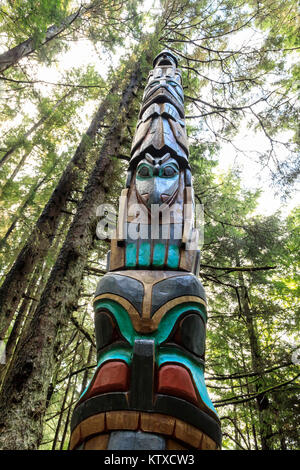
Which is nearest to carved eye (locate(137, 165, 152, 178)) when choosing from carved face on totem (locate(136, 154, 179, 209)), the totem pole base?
carved face on totem (locate(136, 154, 179, 209))

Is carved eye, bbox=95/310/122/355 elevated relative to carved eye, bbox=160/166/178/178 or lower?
lower

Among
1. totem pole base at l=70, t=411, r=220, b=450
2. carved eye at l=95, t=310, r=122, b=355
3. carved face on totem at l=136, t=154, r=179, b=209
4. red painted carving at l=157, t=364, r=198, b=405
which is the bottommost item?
totem pole base at l=70, t=411, r=220, b=450

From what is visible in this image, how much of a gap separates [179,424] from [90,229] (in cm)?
317

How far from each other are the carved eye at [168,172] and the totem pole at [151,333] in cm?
1

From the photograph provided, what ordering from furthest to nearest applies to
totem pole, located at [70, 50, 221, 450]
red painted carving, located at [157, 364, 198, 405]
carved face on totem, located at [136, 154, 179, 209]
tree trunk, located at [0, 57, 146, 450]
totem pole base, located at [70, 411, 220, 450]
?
carved face on totem, located at [136, 154, 179, 209] → tree trunk, located at [0, 57, 146, 450] → red painted carving, located at [157, 364, 198, 405] → totem pole, located at [70, 50, 221, 450] → totem pole base, located at [70, 411, 220, 450]

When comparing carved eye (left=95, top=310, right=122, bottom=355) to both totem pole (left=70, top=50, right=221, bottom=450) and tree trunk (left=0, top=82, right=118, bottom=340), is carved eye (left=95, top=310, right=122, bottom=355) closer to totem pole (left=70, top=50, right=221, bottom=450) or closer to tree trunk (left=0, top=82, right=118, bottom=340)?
totem pole (left=70, top=50, right=221, bottom=450)

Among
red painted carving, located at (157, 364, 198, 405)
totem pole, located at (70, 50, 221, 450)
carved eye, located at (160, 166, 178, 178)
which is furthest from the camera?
carved eye, located at (160, 166, 178, 178)

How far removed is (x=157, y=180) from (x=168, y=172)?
0.73 ft

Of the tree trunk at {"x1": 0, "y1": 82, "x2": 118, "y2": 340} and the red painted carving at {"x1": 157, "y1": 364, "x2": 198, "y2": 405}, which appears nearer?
→ the red painted carving at {"x1": 157, "y1": 364, "x2": 198, "y2": 405}

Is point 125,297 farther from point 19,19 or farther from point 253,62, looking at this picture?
point 253,62

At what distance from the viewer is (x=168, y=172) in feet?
12.1

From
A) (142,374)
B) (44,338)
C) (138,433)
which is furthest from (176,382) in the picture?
(44,338)

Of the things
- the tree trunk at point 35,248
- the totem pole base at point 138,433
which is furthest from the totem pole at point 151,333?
the tree trunk at point 35,248

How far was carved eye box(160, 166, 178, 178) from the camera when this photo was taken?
3.65 metres
